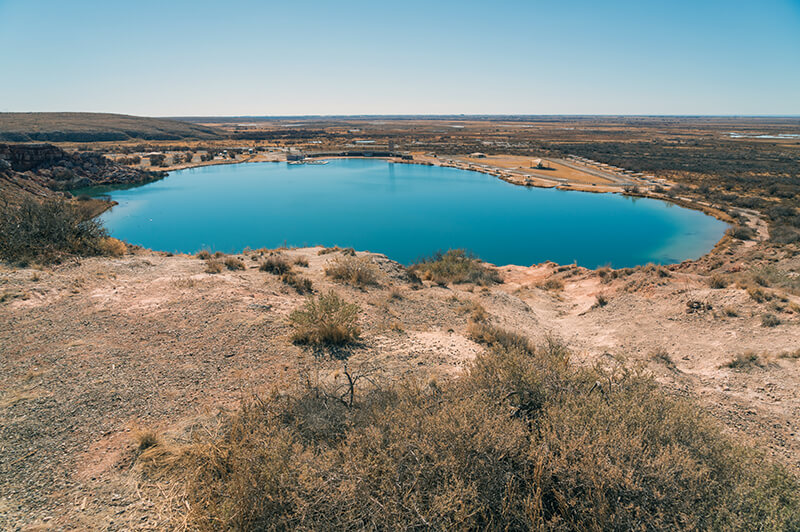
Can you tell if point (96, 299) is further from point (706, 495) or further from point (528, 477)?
point (706, 495)

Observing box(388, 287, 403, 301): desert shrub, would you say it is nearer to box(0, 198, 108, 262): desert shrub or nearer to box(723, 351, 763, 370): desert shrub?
box(723, 351, 763, 370): desert shrub

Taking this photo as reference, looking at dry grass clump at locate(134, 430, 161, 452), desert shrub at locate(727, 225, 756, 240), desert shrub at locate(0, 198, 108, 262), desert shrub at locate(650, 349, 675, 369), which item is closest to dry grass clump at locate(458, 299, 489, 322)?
desert shrub at locate(650, 349, 675, 369)

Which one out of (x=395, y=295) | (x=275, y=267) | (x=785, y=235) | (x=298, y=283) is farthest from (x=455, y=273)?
(x=785, y=235)

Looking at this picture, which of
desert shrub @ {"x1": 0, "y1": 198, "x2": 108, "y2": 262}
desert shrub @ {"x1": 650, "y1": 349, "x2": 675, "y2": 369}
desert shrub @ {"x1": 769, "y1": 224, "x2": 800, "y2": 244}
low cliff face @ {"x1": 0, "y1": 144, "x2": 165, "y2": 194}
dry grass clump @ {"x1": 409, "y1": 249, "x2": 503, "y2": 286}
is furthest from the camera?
low cliff face @ {"x1": 0, "y1": 144, "x2": 165, "y2": 194}

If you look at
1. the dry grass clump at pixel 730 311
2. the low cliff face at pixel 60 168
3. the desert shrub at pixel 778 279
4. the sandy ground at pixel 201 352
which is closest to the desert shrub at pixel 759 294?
the sandy ground at pixel 201 352

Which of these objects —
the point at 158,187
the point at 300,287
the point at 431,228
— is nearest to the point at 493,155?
the point at 431,228

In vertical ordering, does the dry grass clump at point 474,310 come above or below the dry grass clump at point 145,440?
below

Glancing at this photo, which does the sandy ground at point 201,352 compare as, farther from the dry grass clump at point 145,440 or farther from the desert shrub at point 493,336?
the desert shrub at point 493,336
